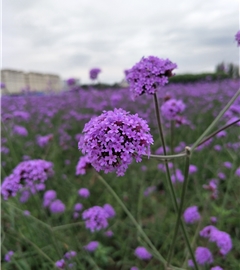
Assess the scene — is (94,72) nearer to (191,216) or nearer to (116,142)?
(191,216)

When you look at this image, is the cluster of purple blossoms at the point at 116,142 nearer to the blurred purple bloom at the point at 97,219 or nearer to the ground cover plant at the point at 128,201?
the ground cover plant at the point at 128,201

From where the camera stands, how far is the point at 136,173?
280 centimetres

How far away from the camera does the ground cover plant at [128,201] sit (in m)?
0.78

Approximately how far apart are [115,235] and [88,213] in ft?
1.79

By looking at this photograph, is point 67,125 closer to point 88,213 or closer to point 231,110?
point 231,110

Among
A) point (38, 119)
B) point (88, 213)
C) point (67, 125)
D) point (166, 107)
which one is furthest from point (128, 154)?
point (38, 119)

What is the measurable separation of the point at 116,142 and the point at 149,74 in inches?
18.2

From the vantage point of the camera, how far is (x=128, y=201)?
242 centimetres

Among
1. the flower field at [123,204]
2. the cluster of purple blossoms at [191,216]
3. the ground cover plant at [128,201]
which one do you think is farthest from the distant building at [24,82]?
the cluster of purple blossoms at [191,216]

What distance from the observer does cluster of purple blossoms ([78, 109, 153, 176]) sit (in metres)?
0.71

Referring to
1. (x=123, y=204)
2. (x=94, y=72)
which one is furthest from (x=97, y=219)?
(x=94, y=72)

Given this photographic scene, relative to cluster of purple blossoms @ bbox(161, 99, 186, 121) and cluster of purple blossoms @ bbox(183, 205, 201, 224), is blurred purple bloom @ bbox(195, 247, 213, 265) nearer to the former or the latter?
cluster of purple blossoms @ bbox(183, 205, 201, 224)

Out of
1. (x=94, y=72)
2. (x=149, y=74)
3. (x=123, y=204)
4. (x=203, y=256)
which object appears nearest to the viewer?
(x=149, y=74)

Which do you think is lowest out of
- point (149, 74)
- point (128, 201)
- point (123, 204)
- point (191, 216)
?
point (128, 201)
